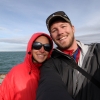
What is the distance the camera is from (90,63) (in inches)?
95.1

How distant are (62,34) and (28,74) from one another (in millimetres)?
1242

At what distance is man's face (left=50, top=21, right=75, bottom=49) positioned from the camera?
3.23 meters

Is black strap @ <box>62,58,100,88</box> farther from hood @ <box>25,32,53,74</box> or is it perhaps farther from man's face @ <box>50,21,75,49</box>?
hood @ <box>25,32,53,74</box>

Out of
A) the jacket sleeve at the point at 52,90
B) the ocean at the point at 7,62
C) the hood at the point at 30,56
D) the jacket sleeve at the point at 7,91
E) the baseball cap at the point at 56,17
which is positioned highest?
the baseball cap at the point at 56,17

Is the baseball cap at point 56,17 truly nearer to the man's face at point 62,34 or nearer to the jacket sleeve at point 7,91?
the man's face at point 62,34

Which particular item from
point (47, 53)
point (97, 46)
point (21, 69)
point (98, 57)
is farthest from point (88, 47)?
point (21, 69)

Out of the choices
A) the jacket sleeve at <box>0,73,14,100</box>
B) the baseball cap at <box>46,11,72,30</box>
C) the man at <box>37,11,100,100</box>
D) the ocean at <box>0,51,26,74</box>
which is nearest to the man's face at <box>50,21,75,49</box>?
the man at <box>37,11,100,100</box>

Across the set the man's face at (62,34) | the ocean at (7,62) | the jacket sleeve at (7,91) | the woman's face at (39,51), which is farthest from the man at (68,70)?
the ocean at (7,62)

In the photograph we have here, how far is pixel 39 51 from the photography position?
3.69 m

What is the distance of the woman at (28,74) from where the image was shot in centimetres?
297

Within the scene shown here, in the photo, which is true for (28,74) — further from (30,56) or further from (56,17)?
(56,17)

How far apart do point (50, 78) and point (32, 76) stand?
38.9 inches

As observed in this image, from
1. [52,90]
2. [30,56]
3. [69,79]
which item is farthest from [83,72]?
[30,56]

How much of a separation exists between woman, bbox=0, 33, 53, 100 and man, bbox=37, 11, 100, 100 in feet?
1.72
